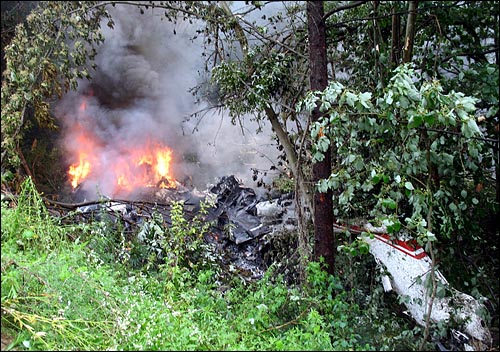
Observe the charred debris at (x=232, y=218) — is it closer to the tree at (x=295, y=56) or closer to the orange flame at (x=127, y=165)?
the tree at (x=295, y=56)

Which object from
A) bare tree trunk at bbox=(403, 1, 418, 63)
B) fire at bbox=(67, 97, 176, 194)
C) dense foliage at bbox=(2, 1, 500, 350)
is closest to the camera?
dense foliage at bbox=(2, 1, 500, 350)

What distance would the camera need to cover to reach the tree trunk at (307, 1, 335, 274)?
4.69 metres

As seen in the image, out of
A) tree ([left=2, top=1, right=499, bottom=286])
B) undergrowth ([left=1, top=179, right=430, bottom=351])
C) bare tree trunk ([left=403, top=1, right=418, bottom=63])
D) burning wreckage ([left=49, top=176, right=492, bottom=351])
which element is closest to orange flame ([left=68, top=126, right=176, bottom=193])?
burning wreckage ([left=49, top=176, right=492, bottom=351])

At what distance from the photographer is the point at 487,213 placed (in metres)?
6.09

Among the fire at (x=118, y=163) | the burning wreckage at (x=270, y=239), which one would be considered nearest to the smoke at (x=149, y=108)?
the fire at (x=118, y=163)

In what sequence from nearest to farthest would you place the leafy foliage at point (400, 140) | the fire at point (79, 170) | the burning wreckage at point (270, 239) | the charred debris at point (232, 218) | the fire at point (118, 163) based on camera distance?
the leafy foliage at point (400, 140)
the burning wreckage at point (270, 239)
the charred debris at point (232, 218)
the fire at point (79, 170)
the fire at point (118, 163)

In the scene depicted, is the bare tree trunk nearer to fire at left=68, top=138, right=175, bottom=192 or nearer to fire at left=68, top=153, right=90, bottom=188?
Result: fire at left=68, top=138, right=175, bottom=192

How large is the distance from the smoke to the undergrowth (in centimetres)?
691

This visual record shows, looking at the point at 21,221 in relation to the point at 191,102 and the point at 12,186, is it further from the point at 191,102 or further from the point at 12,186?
the point at 191,102

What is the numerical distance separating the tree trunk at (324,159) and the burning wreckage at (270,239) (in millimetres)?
572

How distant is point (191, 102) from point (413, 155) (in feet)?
28.9

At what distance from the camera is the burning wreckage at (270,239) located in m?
4.37

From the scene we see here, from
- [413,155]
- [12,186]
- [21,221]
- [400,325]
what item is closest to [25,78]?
[12,186]

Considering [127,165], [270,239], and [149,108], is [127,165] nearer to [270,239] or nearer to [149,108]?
[149,108]
